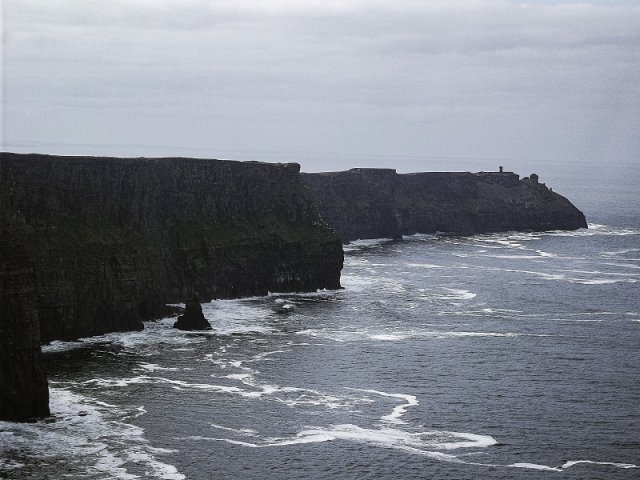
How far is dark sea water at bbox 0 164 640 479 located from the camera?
66.4 m

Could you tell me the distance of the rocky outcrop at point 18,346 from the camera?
72500 millimetres

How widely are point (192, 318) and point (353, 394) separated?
27595 mm

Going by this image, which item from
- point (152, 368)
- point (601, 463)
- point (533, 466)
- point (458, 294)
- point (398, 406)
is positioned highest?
point (458, 294)

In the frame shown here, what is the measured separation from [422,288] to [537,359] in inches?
1795

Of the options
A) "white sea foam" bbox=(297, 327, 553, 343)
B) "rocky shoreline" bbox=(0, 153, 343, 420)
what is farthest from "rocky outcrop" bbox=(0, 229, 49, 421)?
"white sea foam" bbox=(297, 327, 553, 343)

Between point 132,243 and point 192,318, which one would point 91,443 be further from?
point 132,243

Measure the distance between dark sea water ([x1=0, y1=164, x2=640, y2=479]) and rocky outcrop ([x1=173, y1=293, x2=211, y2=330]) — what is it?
5.57 feet

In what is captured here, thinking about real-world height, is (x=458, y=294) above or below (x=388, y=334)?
above

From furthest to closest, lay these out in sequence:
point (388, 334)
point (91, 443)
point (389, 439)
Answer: point (388, 334) < point (389, 439) < point (91, 443)

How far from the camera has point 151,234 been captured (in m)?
119

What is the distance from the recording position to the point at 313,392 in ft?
276

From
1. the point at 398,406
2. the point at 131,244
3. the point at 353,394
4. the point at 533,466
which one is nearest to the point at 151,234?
the point at 131,244

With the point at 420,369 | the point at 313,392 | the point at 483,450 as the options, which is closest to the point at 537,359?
the point at 420,369

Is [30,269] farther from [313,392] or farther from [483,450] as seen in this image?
[483,450]
